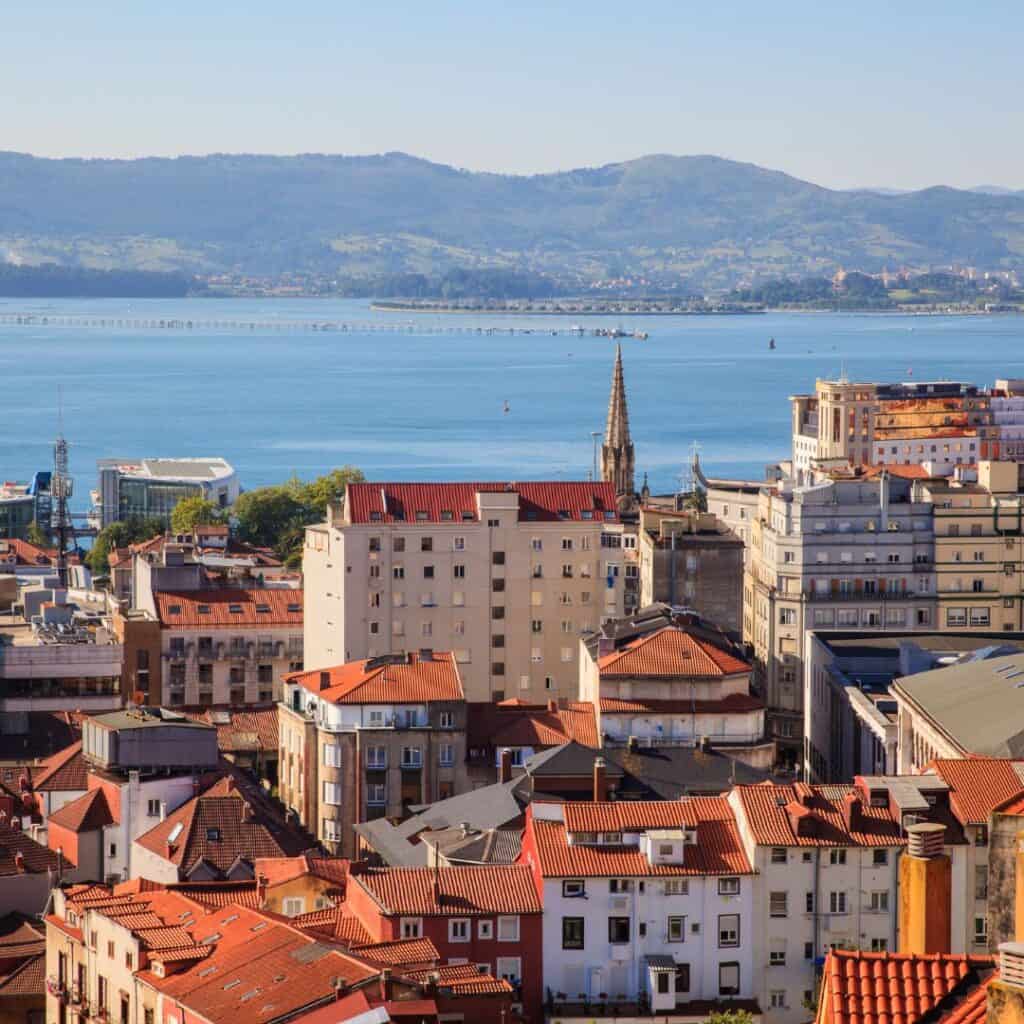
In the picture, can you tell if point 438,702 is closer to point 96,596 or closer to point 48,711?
point 48,711

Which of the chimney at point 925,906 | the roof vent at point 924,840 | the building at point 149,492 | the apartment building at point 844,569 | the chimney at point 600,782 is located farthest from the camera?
the building at point 149,492

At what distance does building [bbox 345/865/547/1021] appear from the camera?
2536 cm

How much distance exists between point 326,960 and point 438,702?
Result: 53.5ft

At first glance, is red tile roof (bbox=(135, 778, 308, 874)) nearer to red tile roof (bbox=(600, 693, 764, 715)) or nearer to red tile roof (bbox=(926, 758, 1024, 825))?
red tile roof (bbox=(600, 693, 764, 715))

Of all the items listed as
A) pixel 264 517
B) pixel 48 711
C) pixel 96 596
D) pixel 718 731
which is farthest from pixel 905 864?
pixel 264 517

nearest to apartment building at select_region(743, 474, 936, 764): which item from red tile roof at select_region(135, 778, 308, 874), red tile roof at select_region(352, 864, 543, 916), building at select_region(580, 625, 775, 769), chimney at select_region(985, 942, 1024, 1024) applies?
building at select_region(580, 625, 775, 769)

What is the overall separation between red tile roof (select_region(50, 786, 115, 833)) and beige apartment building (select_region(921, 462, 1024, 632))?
21.7 meters

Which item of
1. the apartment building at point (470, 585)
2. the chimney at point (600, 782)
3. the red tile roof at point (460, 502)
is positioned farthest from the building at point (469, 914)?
the red tile roof at point (460, 502)

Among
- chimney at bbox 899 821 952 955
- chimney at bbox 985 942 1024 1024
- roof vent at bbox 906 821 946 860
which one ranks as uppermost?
chimney at bbox 985 942 1024 1024

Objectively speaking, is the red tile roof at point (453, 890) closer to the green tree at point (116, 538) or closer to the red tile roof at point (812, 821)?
the red tile roof at point (812, 821)

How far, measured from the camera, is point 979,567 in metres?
51.1

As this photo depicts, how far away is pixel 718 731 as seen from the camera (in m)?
38.2

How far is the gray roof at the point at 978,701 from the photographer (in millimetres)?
31984

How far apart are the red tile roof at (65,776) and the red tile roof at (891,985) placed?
2552 cm
